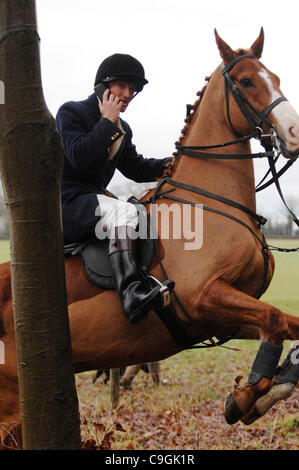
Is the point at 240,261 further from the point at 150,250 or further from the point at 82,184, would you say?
the point at 82,184

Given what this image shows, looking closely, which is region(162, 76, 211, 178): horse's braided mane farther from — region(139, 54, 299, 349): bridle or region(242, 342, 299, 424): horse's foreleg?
region(242, 342, 299, 424): horse's foreleg

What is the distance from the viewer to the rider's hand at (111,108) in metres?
4.05

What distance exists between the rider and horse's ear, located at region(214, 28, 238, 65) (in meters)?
0.69

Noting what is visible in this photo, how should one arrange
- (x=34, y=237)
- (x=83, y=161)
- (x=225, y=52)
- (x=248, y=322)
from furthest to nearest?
(x=225, y=52) < (x=83, y=161) < (x=248, y=322) < (x=34, y=237)

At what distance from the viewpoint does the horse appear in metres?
3.79

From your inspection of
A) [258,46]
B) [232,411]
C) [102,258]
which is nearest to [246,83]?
[258,46]

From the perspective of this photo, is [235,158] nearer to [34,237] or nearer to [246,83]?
[246,83]

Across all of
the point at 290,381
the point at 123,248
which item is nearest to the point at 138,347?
the point at 123,248

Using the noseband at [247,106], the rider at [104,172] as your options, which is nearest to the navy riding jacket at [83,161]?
the rider at [104,172]

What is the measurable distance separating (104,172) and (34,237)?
71.5 inches

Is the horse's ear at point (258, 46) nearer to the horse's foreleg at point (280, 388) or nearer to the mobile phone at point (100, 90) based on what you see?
the mobile phone at point (100, 90)

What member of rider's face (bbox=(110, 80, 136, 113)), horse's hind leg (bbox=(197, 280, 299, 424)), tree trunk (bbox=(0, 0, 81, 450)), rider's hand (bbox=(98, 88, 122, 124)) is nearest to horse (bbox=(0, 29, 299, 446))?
horse's hind leg (bbox=(197, 280, 299, 424))

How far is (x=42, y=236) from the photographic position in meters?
2.82

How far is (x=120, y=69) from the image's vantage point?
4328 millimetres
